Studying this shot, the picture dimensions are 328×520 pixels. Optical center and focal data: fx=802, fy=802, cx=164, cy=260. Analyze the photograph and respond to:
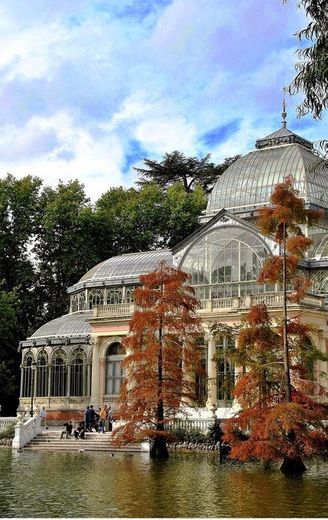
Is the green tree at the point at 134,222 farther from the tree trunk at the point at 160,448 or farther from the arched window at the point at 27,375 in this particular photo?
the tree trunk at the point at 160,448

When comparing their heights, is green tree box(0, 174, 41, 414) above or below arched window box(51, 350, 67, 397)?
above

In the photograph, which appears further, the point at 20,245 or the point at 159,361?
the point at 20,245

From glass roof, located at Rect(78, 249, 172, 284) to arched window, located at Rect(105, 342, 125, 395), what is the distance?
5213 mm

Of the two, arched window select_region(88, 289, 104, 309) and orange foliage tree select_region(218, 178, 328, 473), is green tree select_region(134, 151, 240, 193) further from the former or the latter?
orange foliage tree select_region(218, 178, 328, 473)

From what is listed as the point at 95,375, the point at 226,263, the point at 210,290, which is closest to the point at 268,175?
the point at 226,263

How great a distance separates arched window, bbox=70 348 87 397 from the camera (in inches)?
1829

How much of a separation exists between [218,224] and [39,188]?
898 inches

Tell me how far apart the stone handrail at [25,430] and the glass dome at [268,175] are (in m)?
18.2

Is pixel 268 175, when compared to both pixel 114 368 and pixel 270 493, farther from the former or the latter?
pixel 270 493

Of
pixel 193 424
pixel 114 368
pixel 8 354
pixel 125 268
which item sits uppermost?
pixel 125 268

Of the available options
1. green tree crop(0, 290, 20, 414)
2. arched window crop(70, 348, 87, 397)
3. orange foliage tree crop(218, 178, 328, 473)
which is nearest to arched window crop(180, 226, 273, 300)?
arched window crop(70, 348, 87, 397)

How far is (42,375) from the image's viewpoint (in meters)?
47.7

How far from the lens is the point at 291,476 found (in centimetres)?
2247

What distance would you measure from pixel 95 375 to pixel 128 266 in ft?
26.2
